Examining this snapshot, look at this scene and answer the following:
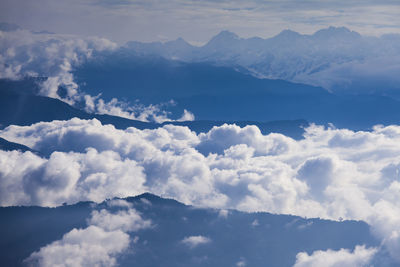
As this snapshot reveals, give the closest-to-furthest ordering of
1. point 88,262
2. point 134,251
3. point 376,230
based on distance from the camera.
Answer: point 88,262, point 376,230, point 134,251

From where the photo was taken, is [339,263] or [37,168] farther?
[339,263]

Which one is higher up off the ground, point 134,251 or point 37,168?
point 37,168

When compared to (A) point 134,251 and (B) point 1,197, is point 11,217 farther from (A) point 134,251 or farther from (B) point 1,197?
(A) point 134,251

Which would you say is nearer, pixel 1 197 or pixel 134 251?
pixel 1 197

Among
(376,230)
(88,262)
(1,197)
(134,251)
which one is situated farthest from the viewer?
(134,251)

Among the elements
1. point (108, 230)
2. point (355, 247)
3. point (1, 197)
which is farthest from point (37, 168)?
point (355, 247)

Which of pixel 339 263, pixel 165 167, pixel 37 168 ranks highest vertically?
pixel 165 167

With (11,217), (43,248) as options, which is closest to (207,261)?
(43,248)

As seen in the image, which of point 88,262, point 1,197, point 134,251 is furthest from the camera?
point 134,251

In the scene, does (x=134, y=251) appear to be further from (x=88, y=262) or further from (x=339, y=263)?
(x=339, y=263)
